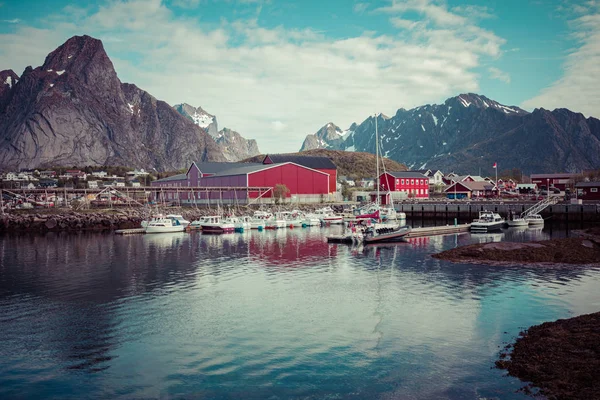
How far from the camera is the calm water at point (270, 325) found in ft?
50.8

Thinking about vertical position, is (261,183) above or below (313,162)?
below

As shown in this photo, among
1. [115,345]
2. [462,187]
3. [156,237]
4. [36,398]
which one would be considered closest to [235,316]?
[115,345]

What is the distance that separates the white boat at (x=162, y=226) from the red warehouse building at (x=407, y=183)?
64.2 meters

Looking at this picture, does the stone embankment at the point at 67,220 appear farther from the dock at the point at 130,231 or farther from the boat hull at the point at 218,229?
the boat hull at the point at 218,229

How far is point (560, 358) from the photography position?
15570 mm

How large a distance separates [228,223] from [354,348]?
187 feet

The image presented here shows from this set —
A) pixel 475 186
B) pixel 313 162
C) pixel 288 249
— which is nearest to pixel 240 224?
pixel 288 249

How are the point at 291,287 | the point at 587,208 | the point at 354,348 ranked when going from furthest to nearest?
the point at 587,208
the point at 291,287
the point at 354,348

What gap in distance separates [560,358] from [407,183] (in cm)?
11394

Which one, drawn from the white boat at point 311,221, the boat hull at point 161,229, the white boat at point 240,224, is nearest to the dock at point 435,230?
the white boat at point 311,221

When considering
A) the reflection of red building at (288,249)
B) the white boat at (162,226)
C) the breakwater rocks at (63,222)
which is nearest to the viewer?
the reflection of red building at (288,249)

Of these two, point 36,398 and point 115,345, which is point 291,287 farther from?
point 36,398

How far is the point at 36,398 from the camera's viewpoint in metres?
14.8

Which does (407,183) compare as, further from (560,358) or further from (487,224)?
(560,358)
